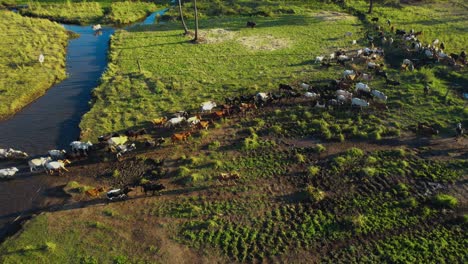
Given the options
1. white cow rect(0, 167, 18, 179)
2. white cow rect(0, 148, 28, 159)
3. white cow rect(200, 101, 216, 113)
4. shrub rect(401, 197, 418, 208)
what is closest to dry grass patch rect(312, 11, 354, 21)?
white cow rect(200, 101, 216, 113)

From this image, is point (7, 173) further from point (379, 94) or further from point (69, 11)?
point (69, 11)

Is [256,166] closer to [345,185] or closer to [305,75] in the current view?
[345,185]

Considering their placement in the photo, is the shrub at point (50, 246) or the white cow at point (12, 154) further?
the white cow at point (12, 154)

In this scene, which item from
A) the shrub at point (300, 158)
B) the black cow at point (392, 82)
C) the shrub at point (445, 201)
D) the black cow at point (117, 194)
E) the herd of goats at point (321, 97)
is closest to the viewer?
the shrub at point (445, 201)

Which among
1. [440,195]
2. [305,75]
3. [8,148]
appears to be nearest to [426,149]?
[440,195]

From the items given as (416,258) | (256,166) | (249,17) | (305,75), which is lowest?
(416,258)

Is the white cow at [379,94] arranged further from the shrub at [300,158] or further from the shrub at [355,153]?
the shrub at [300,158]

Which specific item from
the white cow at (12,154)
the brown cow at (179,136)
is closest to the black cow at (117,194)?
the brown cow at (179,136)
